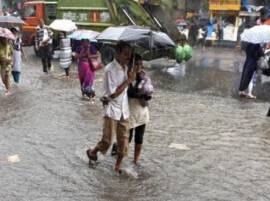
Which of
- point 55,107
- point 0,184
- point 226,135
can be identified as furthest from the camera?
point 55,107

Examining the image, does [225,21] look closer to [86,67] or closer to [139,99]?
[86,67]

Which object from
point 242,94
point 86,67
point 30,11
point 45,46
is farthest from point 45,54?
point 30,11

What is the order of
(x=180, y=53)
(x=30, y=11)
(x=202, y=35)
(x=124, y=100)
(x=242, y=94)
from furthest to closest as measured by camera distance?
(x=202, y=35) → (x=30, y=11) → (x=180, y=53) → (x=242, y=94) → (x=124, y=100)

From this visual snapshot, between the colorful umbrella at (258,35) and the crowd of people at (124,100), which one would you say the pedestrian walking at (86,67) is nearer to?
the colorful umbrella at (258,35)

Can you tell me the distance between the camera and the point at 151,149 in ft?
25.7

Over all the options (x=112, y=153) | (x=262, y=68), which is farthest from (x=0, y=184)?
(x=262, y=68)

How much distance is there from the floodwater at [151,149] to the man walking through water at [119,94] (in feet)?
1.87

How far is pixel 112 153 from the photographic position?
24.4 feet

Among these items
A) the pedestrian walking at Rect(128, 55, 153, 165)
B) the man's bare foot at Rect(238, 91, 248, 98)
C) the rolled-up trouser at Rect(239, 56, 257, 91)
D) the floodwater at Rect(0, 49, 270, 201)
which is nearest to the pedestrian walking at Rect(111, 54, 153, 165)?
the pedestrian walking at Rect(128, 55, 153, 165)

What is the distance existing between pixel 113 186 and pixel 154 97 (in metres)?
6.07

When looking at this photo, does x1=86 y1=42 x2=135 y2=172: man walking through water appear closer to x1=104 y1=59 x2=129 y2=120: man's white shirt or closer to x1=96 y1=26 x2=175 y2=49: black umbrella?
x1=104 y1=59 x2=129 y2=120: man's white shirt

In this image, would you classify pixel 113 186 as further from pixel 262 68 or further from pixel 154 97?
pixel 262 68

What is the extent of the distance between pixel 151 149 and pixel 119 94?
1.78 m

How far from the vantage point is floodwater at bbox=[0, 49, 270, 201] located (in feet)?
20.1
